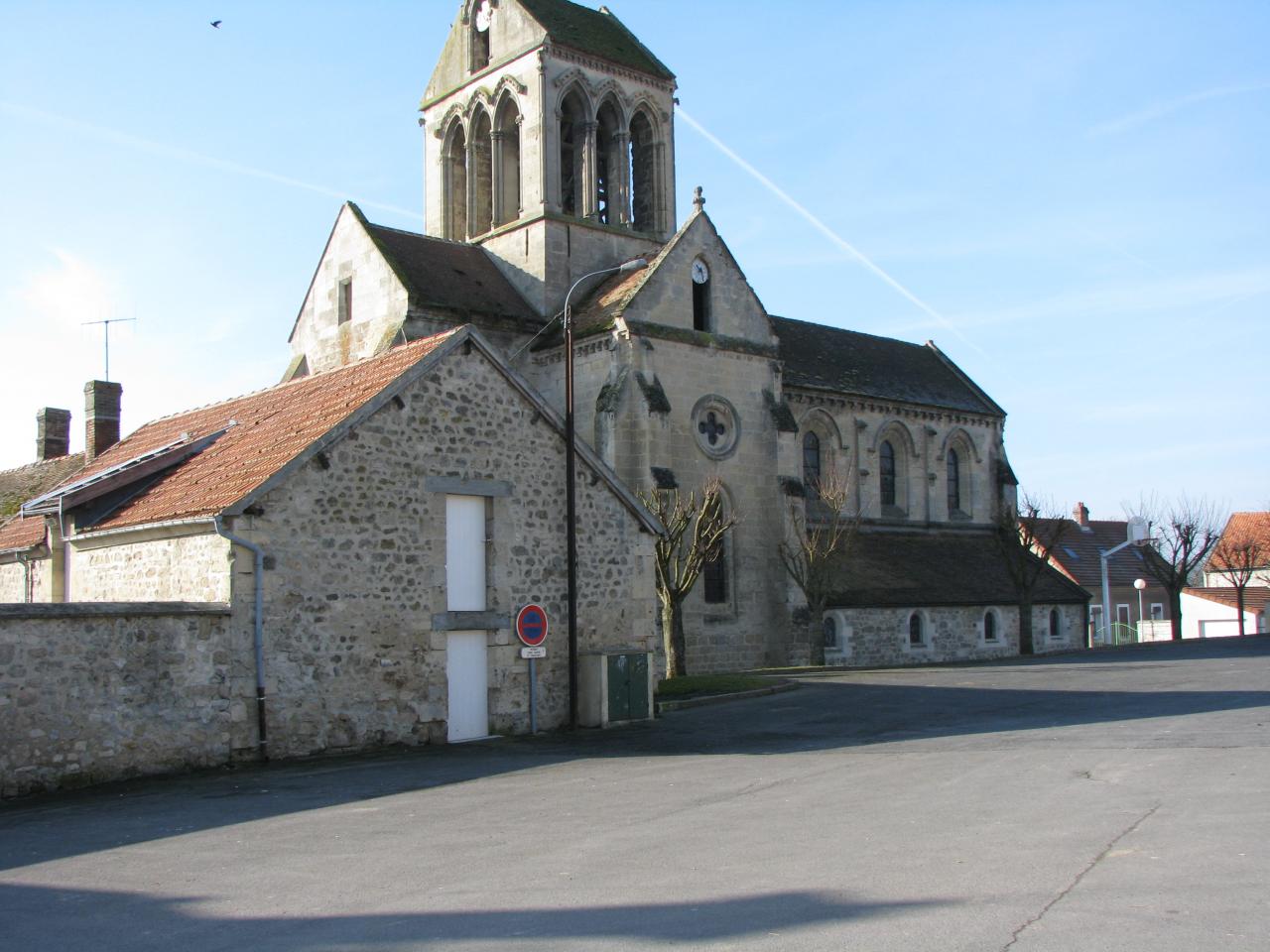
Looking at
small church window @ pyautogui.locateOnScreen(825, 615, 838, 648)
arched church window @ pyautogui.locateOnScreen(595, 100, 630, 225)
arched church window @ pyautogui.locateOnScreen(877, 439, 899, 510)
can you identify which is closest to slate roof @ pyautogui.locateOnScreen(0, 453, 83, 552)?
arched church window @ pyautogui.locateOnScreen(595, 100, 630, 225)

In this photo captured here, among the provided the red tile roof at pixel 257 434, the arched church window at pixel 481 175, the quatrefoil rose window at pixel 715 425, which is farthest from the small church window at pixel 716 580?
the red tile roof at pixel 257 434

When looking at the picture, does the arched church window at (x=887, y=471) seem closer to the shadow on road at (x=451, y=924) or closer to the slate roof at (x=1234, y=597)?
the slate roof at (x=1234, y=597)

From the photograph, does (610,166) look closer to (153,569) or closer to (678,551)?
(678,551)

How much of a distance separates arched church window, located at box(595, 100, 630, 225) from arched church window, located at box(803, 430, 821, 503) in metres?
8.72

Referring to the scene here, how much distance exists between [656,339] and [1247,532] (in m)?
48.1

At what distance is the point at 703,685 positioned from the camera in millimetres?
25016

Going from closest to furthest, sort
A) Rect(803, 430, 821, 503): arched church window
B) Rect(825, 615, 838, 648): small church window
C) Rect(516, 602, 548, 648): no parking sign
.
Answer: Rect(516, 602, 548, 648): no parking sign → Rect(825, 615, 838, 648): small church window → Rect(803, 430, 821, 503): arched church window

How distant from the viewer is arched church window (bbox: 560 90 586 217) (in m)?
36.2

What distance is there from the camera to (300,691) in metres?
15.6

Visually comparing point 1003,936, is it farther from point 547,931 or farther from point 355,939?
point 355,939

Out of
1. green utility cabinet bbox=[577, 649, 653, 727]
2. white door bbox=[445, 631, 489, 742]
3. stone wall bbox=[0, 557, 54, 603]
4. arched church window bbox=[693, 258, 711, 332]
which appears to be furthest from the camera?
arched church window bbox=[693, 258, 711, 332]

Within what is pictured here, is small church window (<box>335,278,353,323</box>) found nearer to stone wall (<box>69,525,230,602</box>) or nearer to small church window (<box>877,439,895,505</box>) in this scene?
stone wall (<box>69,525,230,602</box>)

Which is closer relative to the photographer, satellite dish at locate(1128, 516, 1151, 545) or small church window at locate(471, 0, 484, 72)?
small church window at locate(471, 0, 484, 72)

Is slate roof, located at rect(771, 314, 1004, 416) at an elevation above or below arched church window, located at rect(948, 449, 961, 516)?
above
